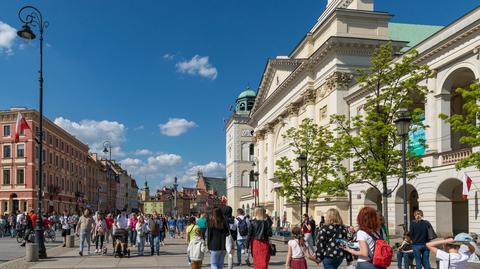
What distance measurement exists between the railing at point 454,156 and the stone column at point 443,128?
645mm

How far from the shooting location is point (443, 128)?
99.8 feet

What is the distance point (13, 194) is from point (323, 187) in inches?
2104

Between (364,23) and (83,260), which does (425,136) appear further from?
(83,260)

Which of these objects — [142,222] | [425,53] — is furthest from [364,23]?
[142,222]

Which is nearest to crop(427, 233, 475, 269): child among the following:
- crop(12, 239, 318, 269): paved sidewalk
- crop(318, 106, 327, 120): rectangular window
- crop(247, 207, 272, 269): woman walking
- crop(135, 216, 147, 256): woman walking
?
crop(247, 207, 272, 269): woman walking

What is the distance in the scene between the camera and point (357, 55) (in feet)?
144

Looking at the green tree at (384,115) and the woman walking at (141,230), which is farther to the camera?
the green tree at (384,115)

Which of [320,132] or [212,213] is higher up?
[320,132]

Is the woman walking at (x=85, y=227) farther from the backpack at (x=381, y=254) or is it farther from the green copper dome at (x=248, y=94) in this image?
the green copper dome at (x=248, y=94)

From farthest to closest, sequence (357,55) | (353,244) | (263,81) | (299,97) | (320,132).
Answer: (263,81) < (299,97) < (357,55) < (320,132) < (353,244)

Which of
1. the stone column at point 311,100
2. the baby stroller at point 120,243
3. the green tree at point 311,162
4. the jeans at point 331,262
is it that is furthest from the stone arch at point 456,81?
the jeans at point 331,262

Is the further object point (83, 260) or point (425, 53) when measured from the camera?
point (425, 53)

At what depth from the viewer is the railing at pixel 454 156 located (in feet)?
89.9

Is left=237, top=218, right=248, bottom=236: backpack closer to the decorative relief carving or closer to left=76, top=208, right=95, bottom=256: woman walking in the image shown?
left=76, top=208, right=95, bottom=256: woman walking
